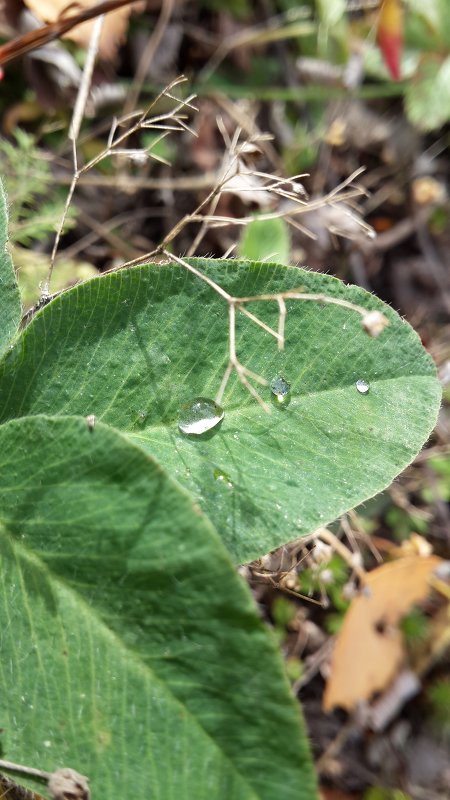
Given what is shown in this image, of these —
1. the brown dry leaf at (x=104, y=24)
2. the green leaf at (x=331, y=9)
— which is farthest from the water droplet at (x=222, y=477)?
the green leaf at (x=331, y=9)

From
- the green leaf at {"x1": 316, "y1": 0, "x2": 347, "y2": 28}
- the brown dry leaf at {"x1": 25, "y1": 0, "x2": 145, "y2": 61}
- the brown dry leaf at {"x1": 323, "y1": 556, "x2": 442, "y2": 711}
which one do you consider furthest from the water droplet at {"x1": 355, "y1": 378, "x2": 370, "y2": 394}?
the green leaf at {"x1": 316, "y1": 0, "x2": 347, "y2": 28}

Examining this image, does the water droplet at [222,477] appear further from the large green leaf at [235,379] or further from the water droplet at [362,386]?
the water droplet at [362,386]

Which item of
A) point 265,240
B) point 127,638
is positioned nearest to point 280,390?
point 127,638

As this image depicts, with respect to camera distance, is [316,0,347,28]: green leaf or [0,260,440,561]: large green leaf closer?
[0,260,440,561]: large green leaf

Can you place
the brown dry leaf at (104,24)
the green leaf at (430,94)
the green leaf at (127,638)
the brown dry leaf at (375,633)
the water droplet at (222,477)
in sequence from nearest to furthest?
1. the green leaf at (127,638)
2. the water droplet at (222,477)
3. the brown dry leaf at (104,24)
4. the brown dry leaf at (375,633)
5. the green leaf at (430,94)

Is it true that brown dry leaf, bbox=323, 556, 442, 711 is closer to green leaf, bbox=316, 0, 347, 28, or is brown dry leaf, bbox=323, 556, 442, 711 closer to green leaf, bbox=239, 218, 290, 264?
green leaf, bbox=239, 218, 290, 264

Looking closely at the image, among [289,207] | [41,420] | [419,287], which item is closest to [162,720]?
[41,420]
